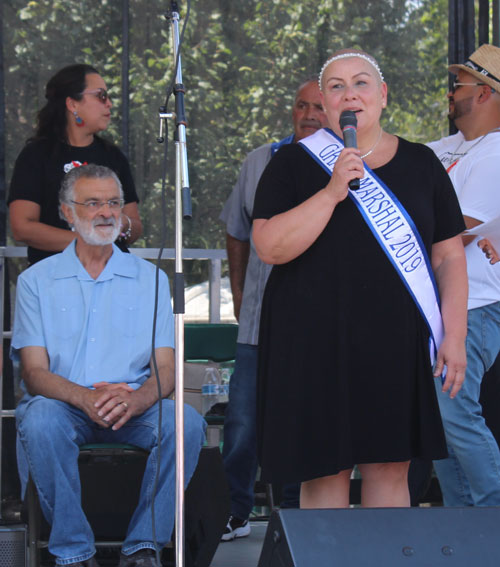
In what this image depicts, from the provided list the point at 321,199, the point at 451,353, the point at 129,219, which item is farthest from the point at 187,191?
the point at 129,219

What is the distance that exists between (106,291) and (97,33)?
1877 mm

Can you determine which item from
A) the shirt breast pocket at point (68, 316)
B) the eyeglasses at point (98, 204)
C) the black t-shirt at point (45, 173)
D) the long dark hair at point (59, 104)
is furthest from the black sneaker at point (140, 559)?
the long dark hair at point (59, 104)

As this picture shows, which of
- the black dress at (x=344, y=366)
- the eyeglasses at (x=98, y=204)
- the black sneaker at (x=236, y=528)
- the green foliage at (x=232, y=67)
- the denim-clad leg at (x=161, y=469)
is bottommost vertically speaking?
the black sneaker at (x=236, y=528)

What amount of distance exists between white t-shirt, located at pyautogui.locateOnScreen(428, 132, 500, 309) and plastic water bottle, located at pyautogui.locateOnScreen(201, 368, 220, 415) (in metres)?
1.43

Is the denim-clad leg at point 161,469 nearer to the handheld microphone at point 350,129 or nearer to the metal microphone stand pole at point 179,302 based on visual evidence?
the metal microphone stand pole at point 179,302

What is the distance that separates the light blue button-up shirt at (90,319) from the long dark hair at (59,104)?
29.3 inches

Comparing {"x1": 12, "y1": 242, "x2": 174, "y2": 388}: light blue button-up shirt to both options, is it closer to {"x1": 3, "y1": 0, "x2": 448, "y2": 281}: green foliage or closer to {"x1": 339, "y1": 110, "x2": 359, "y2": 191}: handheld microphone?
{"x1": 339, "y1": 110, "x2": 359, "y2": 191}: handheld microphone

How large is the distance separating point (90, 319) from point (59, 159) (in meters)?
0.89

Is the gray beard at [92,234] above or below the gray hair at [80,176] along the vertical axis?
below

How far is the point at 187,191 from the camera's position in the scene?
7.84 feet

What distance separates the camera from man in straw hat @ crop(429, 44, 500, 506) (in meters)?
3.13

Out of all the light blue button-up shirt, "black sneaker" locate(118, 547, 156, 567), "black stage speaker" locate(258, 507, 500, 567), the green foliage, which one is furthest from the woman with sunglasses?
"black stage speaker" locate(258, 507, 500, 567)

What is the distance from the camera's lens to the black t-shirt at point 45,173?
153 inches

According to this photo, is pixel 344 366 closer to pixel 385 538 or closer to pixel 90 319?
pixel 385 538
